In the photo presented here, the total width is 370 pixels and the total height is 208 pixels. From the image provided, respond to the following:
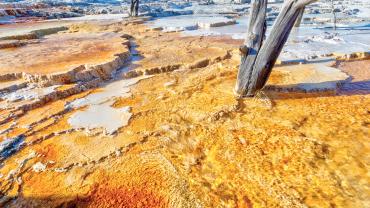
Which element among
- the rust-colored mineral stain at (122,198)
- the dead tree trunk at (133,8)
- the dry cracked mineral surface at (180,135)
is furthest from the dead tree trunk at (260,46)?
the dead tree trunk at (133,8)

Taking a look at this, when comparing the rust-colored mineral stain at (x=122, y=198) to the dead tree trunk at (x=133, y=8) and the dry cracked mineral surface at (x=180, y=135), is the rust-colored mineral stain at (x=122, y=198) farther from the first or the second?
the dead tree trunk at (x=133, y=8)

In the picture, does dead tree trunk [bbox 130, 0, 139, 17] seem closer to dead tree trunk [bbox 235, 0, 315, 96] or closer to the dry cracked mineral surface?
the dry cracked mineral surface

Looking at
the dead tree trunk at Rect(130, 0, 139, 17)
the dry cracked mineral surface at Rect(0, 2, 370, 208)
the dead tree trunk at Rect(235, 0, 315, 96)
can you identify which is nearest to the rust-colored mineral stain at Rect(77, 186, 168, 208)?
the dry cracked mineral surface at Rect(0, 2, 370, 208)

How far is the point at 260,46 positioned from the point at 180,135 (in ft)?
5.92

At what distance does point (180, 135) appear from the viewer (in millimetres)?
3488

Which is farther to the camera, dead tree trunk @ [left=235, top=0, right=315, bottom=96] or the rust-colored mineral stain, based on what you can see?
dead tree trunk @ [left=235, top=0, right=315, bottom=96]

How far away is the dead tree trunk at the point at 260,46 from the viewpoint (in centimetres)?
403

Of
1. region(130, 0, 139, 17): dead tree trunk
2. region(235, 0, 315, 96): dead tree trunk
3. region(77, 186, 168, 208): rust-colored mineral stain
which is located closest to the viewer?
region(77, 186, 168, 208): rust-colored mineral stain

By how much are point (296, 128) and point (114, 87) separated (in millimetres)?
3095

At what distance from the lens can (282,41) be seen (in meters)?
4.14

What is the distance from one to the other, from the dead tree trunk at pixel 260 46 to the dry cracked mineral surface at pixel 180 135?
25cm

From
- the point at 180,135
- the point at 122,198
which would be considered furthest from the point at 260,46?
the point at 122,198

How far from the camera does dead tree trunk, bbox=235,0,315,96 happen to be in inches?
159

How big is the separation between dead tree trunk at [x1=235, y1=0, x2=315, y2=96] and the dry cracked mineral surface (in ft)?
0.82
